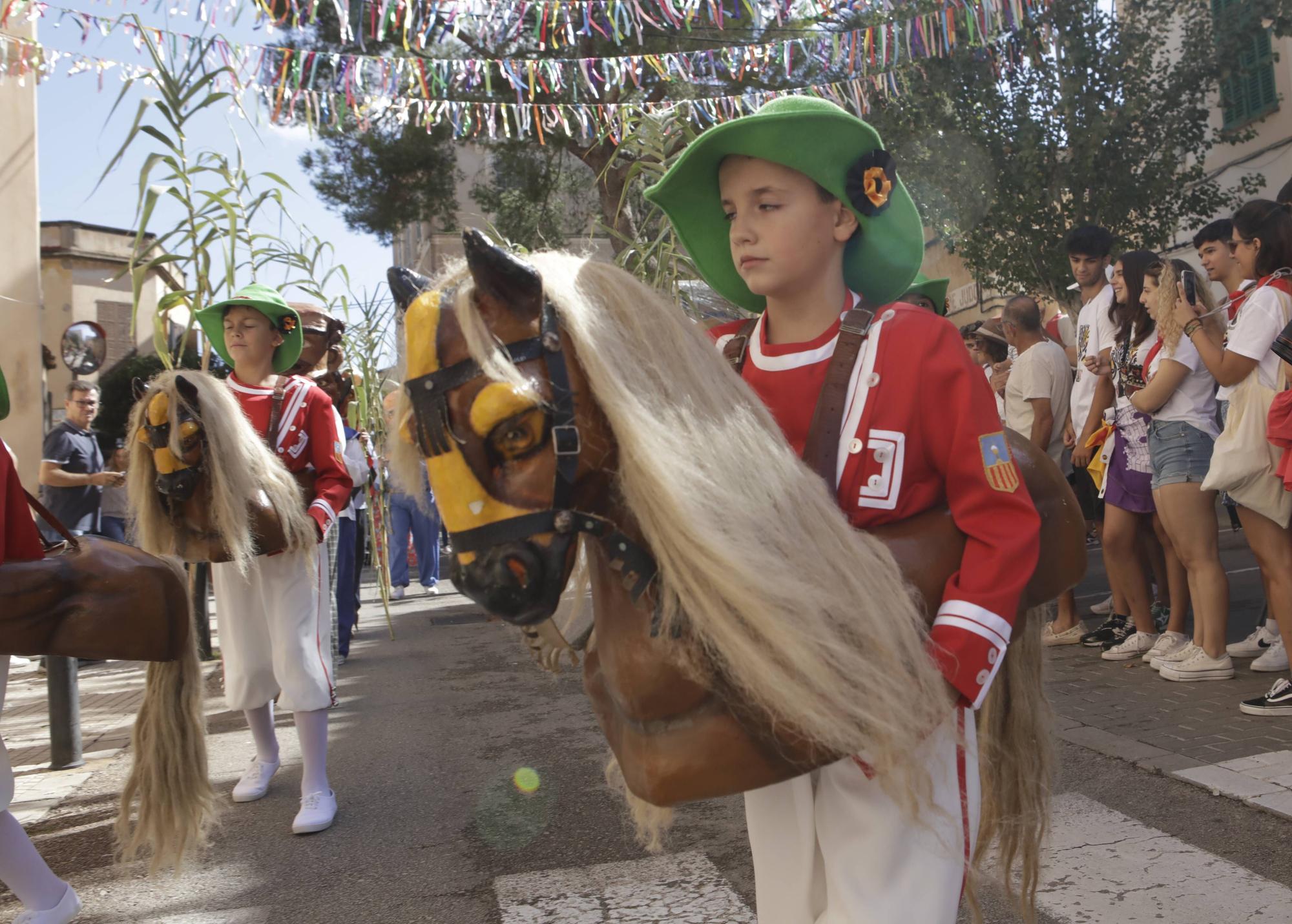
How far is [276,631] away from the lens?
4105mm

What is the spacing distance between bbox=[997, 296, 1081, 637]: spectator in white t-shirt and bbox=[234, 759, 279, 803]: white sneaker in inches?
172

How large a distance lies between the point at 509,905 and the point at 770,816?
5.59 feet

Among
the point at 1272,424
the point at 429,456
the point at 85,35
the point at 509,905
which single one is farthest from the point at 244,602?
the point at 85,35

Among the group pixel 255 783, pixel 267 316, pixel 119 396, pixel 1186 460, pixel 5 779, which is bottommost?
pixel 255 783

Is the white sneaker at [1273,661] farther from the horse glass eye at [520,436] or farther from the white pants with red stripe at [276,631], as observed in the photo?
the horse glass eye at [520,436]

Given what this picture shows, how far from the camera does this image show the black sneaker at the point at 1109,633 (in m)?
6.09

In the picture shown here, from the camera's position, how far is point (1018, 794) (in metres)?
1.92

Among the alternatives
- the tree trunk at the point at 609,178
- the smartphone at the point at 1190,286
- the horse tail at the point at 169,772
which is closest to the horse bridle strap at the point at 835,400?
the horse tail at the point at 169,772

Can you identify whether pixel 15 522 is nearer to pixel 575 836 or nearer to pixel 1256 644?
pixel 575 836

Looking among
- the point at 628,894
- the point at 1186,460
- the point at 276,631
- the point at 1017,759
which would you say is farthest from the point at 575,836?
the point at 1186,460

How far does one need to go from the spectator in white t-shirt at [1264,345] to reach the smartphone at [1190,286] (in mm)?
208

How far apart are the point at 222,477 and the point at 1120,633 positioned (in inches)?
190

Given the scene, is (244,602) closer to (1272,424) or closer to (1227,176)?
(1272,424)

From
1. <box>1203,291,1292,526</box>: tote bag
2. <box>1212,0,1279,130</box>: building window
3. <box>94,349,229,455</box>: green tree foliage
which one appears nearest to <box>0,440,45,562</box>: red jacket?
<box>1203,291,1292,526</box>: tote bag
